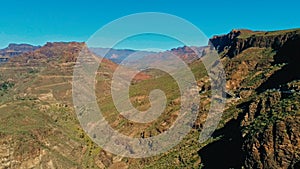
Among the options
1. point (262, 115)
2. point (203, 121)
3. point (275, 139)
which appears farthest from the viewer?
point (203, 121)

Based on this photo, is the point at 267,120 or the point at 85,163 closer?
the point at 267,120

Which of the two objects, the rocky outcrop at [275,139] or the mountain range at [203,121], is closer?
the rocky outcrop at [275,139]

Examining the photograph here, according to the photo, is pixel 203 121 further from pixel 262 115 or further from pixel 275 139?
pixel 275 139

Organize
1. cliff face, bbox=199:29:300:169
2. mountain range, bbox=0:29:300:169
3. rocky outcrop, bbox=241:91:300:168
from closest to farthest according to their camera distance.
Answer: rocky outcrop, bbox=241:91:300:168 < cliff face, bbox=199:29:300:169 < mountain range, bbox=0:29:300:169

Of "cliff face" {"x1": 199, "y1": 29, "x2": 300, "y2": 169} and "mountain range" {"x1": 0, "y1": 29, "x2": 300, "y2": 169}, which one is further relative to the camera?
"mountain range" {"x1": 0, "y1": 29, "x2": 300, "y2": 169}

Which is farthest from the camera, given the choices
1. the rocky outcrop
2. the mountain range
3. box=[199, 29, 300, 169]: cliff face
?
the mountain range

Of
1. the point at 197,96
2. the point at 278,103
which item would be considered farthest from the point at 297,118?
the point at 197,96

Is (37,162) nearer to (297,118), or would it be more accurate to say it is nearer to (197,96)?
(197,96)

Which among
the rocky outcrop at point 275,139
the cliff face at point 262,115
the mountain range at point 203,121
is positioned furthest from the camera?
the mountain range at point 203,121

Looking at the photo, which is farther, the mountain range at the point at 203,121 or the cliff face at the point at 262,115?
the mountain range at the point at 203,121

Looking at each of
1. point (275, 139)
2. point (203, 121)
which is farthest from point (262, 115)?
point (203, 121)

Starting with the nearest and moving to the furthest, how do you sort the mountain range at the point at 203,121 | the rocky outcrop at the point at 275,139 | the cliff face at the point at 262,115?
the rocky outcrop at the point at 275,139 < the cliff face at the point at 262,115 < the mountain range at the point at 203,121
